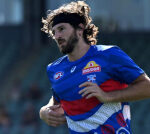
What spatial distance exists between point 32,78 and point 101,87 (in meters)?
10.5

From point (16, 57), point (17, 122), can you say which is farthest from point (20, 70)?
point (17, 122)

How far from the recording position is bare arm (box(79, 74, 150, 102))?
3.57m

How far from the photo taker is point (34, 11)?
14.8 meters

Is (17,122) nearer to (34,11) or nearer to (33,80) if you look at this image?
(33,80)

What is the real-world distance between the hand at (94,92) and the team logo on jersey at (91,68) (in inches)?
6.4

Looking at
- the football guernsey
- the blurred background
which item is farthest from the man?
the blurred background

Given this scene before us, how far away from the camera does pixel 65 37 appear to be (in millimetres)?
3793

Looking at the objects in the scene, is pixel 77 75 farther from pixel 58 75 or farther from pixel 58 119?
pixel 58 119

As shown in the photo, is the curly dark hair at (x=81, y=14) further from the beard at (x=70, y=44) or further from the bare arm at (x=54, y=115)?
the bare arm at (x=54, y=115)

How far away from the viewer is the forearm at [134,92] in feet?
11.8

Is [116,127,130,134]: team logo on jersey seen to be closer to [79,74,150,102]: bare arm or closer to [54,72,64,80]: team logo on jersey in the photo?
[79,74,150,102]: bare arm

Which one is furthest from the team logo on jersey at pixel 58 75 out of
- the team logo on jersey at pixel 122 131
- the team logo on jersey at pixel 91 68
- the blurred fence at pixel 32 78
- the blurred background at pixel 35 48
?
the blurred background at pixel 35 48

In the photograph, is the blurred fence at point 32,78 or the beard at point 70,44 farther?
the blurred fence at point 32,78

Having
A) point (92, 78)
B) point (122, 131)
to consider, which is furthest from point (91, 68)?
point (122, 131)
